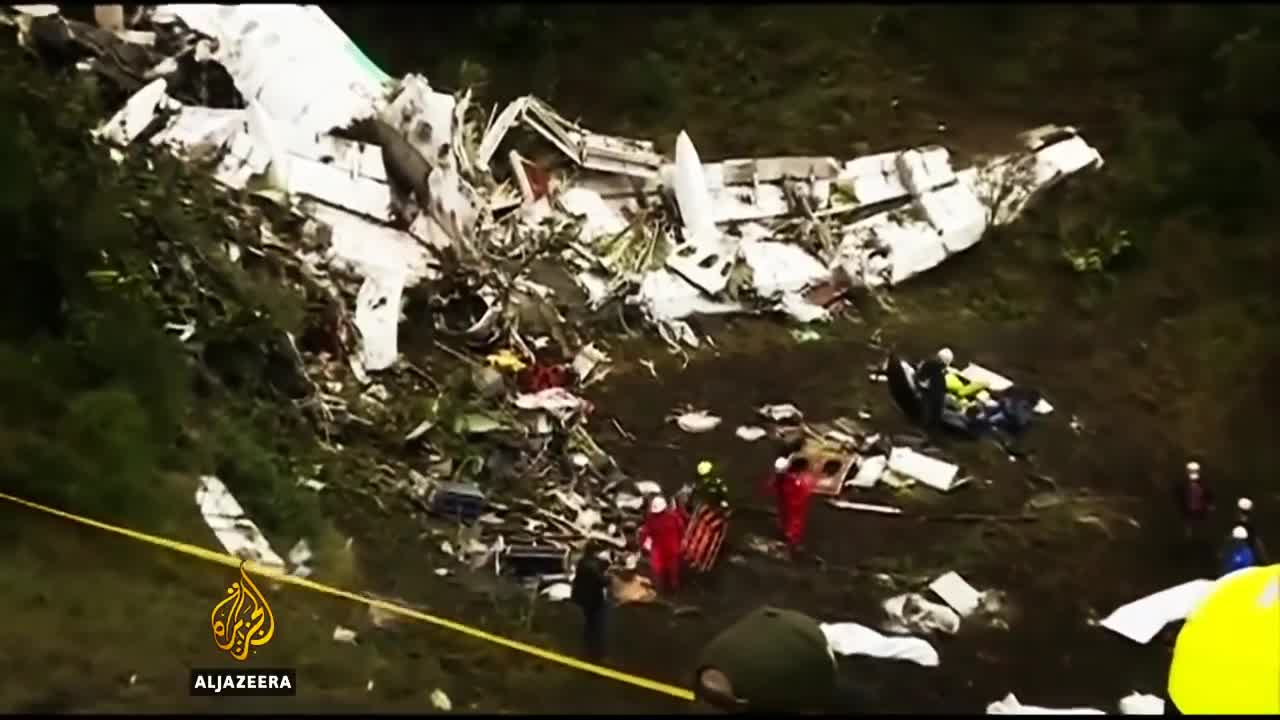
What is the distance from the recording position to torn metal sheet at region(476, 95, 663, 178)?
301cm

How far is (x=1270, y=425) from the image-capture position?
2543 mm

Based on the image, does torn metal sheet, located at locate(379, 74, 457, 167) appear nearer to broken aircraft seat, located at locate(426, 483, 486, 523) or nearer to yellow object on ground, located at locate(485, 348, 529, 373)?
yellow object on ground, located at locate(485, 348, 529, 373)

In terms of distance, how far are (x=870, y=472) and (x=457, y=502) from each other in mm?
695

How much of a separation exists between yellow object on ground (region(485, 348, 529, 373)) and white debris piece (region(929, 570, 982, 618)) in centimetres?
83

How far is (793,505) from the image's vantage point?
2.36m

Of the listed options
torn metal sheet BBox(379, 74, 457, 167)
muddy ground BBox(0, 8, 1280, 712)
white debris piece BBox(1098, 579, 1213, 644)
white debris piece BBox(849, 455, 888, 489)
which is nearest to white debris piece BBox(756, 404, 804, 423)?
muddy ground BBox(0, 8, 1280, 712)

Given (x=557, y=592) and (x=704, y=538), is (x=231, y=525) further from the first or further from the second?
(x=704, y=538)

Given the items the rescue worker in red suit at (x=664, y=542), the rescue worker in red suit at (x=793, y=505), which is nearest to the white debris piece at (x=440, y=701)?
the rescue worker in red suit at (x=664, y=542)

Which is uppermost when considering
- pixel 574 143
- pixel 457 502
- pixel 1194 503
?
pixel 574 143

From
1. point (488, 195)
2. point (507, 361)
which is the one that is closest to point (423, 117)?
point (488, 195)

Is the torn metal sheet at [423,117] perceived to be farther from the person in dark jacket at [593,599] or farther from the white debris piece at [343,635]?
the white debris piece at [343,635]

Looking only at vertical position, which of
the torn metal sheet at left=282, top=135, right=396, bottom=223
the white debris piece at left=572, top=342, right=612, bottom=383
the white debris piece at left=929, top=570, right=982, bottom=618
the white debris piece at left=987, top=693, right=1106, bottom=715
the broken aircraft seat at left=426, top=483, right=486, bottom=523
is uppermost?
the torn metal sheet at left=282, top=135, right=396, bottom=223

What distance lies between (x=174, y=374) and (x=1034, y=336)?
1542mm

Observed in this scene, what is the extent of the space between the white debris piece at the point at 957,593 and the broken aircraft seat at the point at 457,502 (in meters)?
0.73
